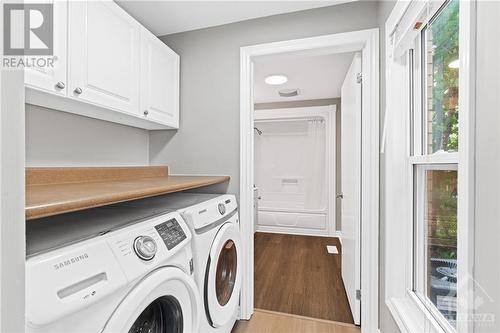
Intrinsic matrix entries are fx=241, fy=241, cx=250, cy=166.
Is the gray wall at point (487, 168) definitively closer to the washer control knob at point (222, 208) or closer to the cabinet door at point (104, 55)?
the washer control knob at point (222, 208)

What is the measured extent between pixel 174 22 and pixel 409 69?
1626 mm

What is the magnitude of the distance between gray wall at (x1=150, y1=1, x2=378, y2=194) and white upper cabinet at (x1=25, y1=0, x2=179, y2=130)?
7.4 inches

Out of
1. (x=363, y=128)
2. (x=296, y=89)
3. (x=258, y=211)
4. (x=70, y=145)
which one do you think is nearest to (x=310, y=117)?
(x=296, y=89)

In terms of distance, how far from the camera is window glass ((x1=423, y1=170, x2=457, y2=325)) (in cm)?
92

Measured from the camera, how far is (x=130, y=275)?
73 centimetres

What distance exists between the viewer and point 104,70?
50.7 inches

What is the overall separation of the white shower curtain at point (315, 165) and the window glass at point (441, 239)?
2989 mm

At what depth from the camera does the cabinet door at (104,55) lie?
1139 mm

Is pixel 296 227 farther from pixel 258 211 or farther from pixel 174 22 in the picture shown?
pixel 174 22

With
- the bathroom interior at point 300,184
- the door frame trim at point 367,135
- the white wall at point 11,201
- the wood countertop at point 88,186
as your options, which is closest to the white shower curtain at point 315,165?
the bathroom interior at point 300,184

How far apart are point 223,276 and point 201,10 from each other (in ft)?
5.91

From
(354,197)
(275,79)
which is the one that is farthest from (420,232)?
(275,79)

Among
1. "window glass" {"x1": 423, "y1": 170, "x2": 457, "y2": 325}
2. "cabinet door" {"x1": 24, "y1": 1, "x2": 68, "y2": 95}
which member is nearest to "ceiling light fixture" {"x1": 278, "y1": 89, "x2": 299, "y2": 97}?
"window glass" {"x1": 423, "y1": 170, "x2": 457, "y2": 325}

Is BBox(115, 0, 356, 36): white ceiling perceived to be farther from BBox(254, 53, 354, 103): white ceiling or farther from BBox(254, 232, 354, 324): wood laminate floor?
BBox(254, 232, 354, 324): wood laminate floor
